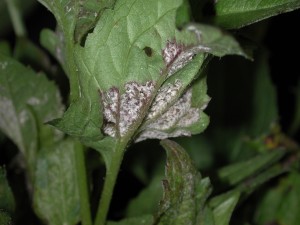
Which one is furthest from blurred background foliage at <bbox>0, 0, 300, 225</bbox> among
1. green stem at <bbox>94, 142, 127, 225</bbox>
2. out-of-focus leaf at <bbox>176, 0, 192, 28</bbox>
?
out-of-focus leaf at <bbox>176, 0, 192, 28</bbox>

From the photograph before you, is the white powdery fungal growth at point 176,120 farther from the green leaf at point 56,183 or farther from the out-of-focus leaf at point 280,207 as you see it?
the out-of-focus leaf at point 280,207

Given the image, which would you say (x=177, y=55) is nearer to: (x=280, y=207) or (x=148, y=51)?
(x=148, y=51)

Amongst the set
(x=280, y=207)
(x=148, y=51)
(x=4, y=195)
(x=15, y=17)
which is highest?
(x=148, y=51)

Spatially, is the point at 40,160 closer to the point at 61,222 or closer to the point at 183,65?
the point at 61,222

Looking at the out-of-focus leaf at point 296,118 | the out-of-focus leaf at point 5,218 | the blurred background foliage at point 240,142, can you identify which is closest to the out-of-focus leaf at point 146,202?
the blurred background foliage at point 240,142

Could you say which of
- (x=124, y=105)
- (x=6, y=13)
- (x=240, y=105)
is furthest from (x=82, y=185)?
(x=6, y=13)

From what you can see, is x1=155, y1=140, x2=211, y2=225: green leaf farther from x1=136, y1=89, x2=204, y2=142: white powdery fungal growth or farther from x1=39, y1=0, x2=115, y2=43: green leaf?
x1=39, y1=0, x2=115, y2=43: green leaf
